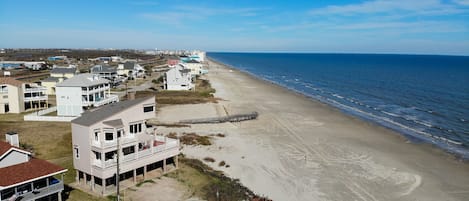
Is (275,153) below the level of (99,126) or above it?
below

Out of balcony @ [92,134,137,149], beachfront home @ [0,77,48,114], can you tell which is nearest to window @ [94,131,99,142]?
balcony @ [92,134,137,149]

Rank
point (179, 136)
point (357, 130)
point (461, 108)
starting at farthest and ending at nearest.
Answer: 1. point (461, 108)
2. point (357, 130)
3. point (179, 136)

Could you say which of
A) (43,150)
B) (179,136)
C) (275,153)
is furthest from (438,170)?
(43,150)

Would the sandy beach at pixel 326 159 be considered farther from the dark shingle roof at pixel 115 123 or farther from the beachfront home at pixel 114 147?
the dark shingle roof at pixel 115 123

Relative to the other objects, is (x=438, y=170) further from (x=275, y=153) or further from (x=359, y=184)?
(x=275, y=153)

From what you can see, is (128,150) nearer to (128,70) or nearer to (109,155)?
(109,155)

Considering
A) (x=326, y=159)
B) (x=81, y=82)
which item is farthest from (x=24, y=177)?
(x=81, y=82)

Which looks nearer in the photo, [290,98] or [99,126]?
Answer: [99,126]

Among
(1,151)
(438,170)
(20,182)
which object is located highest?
(1,151)
